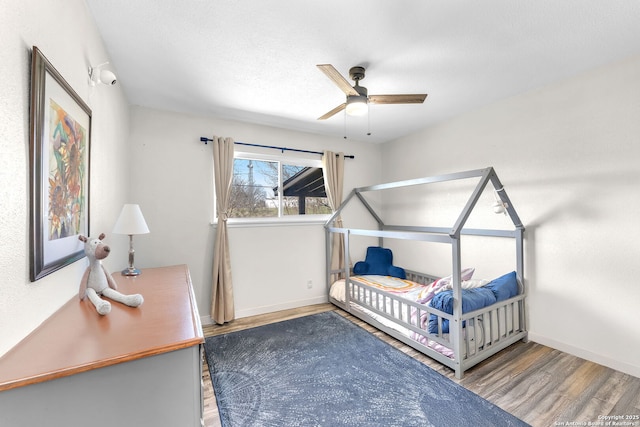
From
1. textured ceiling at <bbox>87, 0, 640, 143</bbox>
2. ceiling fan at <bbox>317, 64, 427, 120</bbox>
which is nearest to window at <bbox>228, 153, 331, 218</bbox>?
textured ceiling at <bbox>87, 0, 640, 143</bbox>

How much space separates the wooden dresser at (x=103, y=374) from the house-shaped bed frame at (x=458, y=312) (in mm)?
1881

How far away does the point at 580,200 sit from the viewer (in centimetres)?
228

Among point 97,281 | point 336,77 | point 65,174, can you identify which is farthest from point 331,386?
point 336,77

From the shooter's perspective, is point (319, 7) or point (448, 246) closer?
point (319, 7)

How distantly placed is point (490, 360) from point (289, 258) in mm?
2317

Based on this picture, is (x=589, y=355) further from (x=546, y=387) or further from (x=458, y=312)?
(x=458, y=312)

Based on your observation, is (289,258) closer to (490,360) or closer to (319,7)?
(490,360)

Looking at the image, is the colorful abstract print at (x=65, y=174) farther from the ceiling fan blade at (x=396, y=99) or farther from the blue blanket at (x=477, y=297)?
the blue blanket at (x=477, y=297)

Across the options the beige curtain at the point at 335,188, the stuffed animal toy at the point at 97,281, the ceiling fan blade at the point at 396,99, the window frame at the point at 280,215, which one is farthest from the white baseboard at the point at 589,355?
the stuffed animal toy at the point at 97,281

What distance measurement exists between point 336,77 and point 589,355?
2987 millimetres

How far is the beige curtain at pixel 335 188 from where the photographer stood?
3.73 m

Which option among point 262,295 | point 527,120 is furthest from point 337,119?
point 262,295

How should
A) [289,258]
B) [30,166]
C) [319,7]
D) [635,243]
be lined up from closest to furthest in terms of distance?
[30,166]
[319,7]
[635,243]
[289,258]

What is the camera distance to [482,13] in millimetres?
1559
